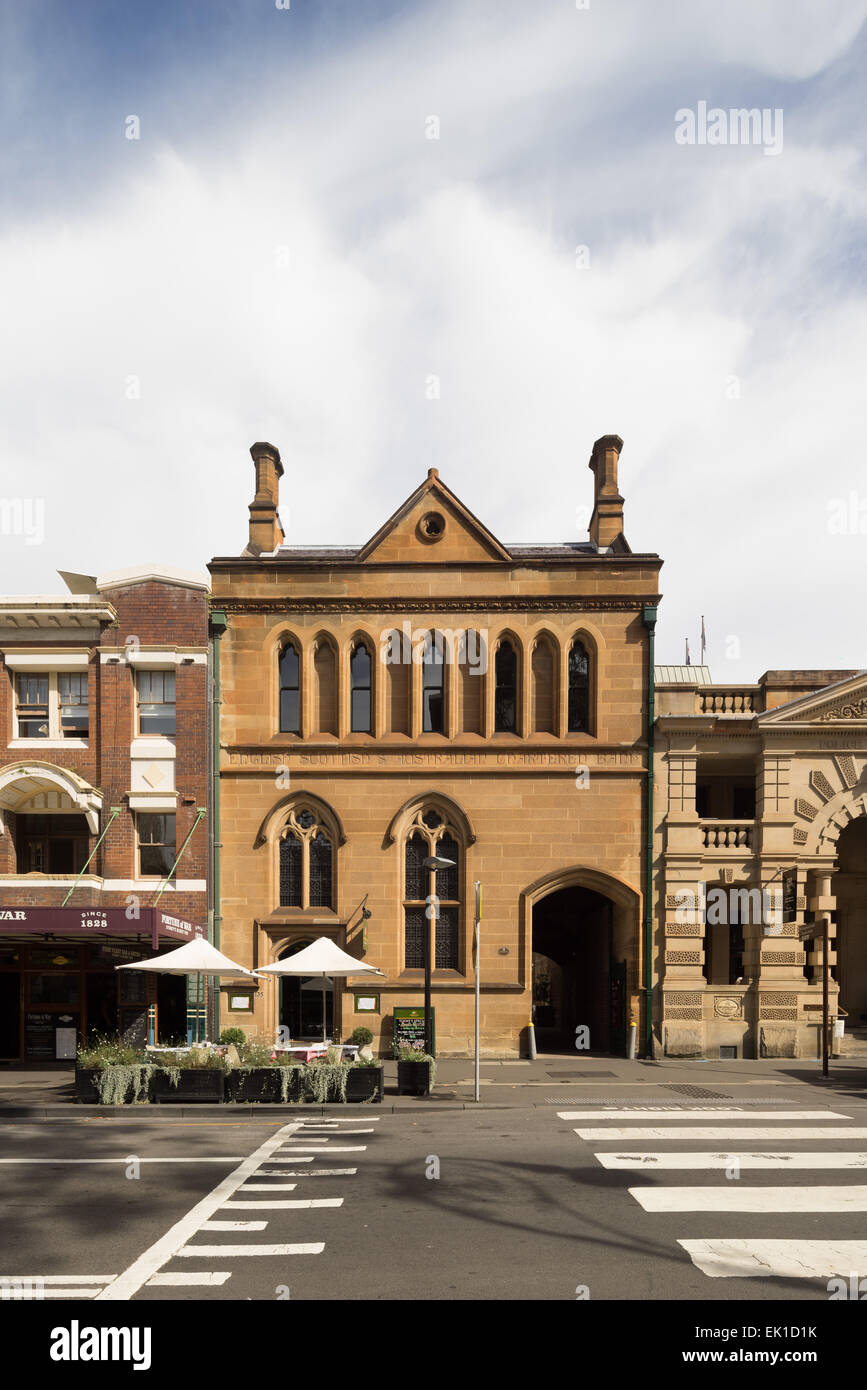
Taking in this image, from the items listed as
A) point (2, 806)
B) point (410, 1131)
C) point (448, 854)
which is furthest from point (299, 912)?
point (410, 1131)

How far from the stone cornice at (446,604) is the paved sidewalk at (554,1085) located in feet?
36.9

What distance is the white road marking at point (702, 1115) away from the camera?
1680 centimetres

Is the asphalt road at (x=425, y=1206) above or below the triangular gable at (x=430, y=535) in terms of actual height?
below

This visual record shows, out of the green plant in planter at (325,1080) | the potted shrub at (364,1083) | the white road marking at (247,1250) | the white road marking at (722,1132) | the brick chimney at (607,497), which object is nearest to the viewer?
the white road marking at (247,1250)

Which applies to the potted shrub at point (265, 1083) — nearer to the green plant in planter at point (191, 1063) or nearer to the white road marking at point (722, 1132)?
the green plant in planter at point (191, 1063)

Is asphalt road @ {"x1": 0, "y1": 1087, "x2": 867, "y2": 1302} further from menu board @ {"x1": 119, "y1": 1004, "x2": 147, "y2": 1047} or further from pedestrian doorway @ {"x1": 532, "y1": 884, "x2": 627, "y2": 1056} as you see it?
pedestrian doorway @ {"x1": 532, "y1": 884, "x2": 627, "y2": 1056}

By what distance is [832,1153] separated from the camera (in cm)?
1389

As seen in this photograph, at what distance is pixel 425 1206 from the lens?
11.0m

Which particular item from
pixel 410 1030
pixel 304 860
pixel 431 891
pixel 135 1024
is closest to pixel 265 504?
pixel 304 860

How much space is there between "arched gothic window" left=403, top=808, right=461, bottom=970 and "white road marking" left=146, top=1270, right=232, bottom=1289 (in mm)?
16495

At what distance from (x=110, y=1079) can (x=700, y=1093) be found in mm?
11199

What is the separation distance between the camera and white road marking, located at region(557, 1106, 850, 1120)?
55.1 feet

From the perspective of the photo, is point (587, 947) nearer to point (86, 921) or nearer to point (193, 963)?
point (193, 963)

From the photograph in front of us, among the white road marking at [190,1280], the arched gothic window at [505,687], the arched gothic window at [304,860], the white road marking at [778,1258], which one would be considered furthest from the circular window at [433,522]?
the white road marking at [190,1280]
